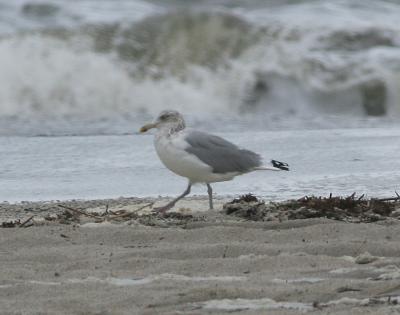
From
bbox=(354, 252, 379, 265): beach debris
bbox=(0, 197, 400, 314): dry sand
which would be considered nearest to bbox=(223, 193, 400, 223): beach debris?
bbox=(0, 197, 400, 314): dry sand

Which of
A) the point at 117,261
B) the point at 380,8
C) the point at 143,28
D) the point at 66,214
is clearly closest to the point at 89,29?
the point at 143,28

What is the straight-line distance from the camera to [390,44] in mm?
15922

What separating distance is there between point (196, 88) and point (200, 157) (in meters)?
8.22

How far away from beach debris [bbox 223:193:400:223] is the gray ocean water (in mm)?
1493

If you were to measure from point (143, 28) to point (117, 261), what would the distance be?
39.3 ft

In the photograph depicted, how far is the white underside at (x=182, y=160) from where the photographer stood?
6445mm

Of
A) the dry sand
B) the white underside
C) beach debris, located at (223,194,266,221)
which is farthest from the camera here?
the white underside

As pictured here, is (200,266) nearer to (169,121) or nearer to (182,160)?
(182,160)

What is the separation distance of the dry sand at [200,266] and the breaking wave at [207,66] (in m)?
7.11

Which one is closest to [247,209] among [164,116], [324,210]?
[324,210]

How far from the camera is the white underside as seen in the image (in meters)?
6.45

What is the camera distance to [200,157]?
6.46 meters

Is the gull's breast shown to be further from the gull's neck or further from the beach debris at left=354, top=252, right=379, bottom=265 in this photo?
the beach debris at left=354, top=252, right=379, bottom=265

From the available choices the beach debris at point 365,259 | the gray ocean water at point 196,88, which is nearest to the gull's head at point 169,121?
the gray ocean water at point 196,88
